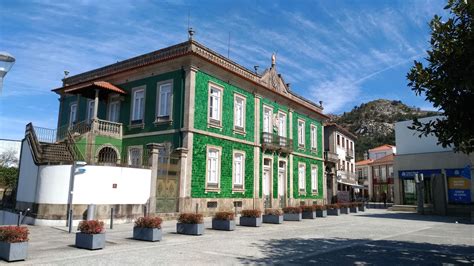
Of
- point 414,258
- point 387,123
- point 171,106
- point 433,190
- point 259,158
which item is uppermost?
point 387,123

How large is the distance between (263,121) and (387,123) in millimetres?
88502

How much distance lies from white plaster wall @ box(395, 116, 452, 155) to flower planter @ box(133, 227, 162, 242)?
84.6 ft

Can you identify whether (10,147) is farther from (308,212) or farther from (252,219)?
(252,219)

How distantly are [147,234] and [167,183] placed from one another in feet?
24.9

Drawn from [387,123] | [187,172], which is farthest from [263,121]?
[387,123]

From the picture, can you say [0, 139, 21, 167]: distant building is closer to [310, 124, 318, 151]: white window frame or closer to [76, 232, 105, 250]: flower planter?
[310, 124, 318, 151]: white window frame

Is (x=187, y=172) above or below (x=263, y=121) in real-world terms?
below

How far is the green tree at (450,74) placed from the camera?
7875 millimetres

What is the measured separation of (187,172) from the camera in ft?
63.8

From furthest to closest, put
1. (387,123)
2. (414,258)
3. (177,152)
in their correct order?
(387,123), (177,152), (414,258)

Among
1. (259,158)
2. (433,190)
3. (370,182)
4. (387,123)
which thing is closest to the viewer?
(259,158)

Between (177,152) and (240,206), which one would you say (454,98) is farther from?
(240,206)

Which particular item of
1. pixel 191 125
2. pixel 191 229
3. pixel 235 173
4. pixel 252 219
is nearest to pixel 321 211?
pixel 235 173

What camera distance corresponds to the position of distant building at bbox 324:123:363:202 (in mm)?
36647
